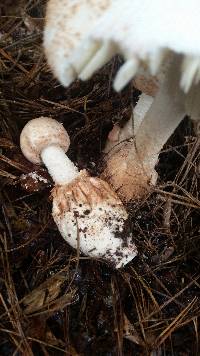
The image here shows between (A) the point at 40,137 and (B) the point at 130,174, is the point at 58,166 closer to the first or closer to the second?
(A) the point at 40,137

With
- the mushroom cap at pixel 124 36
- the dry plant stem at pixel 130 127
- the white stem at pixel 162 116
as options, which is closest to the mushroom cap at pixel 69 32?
the mushroom cap at pixel 124 36

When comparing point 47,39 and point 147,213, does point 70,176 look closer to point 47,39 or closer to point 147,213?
point 147,213

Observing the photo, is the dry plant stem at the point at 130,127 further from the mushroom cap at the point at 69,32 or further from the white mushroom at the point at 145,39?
the mushroom cap at the point at 69,32

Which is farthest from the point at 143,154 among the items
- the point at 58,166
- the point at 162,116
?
the point at 58,166

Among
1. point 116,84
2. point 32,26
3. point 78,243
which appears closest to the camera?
point 116,84

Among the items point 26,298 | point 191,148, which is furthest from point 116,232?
point 191,148

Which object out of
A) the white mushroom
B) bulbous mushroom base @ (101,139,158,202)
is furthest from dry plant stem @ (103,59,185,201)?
the white mushroom
